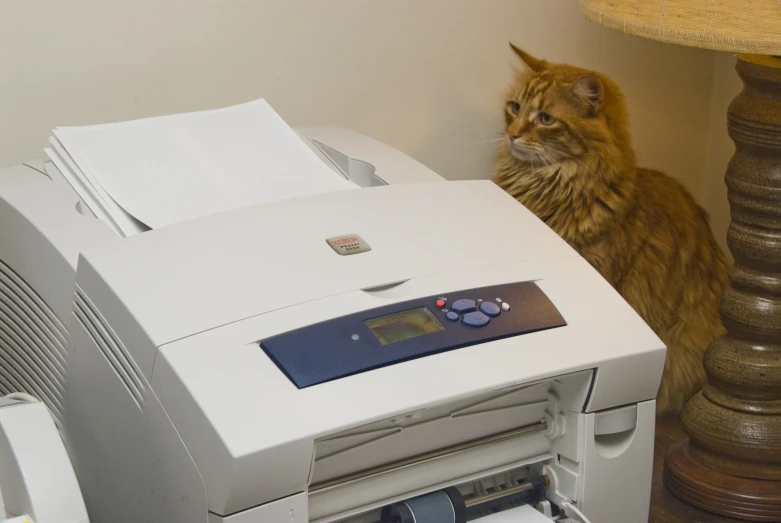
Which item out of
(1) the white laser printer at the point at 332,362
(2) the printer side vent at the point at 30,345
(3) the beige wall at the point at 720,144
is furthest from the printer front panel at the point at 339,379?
(3) the beige wall at the point at 720,144

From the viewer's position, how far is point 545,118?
1447mm

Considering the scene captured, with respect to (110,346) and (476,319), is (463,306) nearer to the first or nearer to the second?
(476,319)

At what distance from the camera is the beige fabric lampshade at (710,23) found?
95 cm

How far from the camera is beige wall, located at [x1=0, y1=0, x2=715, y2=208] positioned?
1160 millimetres

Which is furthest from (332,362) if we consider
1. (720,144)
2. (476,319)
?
(720,144)

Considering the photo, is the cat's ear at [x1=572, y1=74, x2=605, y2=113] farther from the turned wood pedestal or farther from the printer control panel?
the printer control panel

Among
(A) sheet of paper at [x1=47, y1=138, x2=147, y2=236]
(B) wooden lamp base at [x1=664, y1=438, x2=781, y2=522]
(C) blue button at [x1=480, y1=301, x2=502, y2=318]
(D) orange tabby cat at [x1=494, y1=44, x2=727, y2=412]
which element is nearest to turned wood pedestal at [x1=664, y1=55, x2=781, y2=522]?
(B) wooden lamp base at [x1=664, y1=438, x2=781, y2=522]

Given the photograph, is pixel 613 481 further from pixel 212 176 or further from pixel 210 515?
pixel 212 176

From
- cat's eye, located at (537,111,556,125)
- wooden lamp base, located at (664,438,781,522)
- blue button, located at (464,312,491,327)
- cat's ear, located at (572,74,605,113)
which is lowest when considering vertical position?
wooden lamp base, located at (664,438,781,522)

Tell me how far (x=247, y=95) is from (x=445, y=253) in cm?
54

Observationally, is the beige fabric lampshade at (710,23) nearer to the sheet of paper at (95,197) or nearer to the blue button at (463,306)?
the blue button at (463,306)

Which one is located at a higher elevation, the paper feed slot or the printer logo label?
the printer logo label

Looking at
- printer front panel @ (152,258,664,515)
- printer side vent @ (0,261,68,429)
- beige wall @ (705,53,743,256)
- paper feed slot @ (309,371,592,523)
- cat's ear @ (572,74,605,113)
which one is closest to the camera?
printer front panel @ (152,258,664,515)

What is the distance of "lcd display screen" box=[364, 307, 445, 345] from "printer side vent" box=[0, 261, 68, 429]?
29 centimetres
